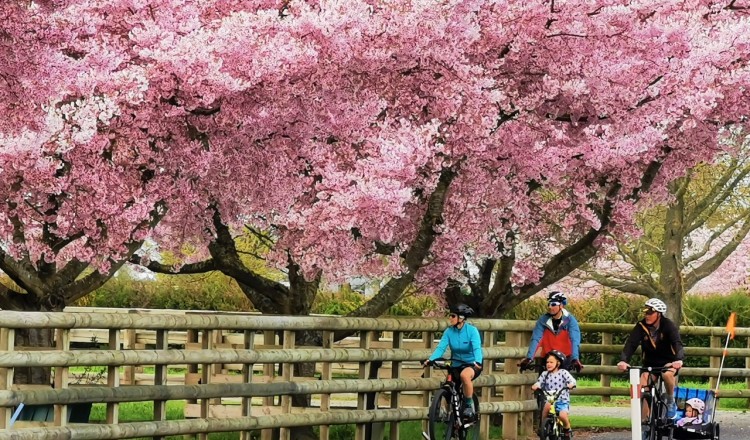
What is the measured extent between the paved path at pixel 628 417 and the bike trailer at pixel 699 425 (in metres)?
1.00

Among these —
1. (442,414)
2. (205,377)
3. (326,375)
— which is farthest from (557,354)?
(205,377)

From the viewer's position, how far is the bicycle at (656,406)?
611 inches

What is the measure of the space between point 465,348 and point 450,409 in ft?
2.10

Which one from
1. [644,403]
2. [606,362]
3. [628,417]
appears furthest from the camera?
[628,417]

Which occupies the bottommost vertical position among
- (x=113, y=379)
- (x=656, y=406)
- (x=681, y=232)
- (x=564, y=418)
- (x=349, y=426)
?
→ (x=349, y=426)

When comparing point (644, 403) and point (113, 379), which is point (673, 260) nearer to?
point (644, 403)

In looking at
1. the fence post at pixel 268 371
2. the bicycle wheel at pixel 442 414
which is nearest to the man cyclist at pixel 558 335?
the bicycle wheel at pixel 442 414

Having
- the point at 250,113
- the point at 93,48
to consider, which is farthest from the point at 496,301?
the point at 93,48

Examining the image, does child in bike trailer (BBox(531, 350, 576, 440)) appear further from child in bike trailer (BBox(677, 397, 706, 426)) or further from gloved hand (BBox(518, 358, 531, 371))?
child in bike trailer (BBox(677, 397, 706, 426))

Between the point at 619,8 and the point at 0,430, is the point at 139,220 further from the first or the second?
the point at 619,8

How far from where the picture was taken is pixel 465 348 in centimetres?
1525

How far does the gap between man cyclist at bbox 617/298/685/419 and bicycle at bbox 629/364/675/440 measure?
50 millimetres

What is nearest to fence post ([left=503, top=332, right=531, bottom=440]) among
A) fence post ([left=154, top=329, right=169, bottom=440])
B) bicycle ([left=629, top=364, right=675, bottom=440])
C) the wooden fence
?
the wooden fence

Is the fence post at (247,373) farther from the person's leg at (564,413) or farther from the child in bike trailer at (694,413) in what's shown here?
the child in bike trailer at (694,413)
